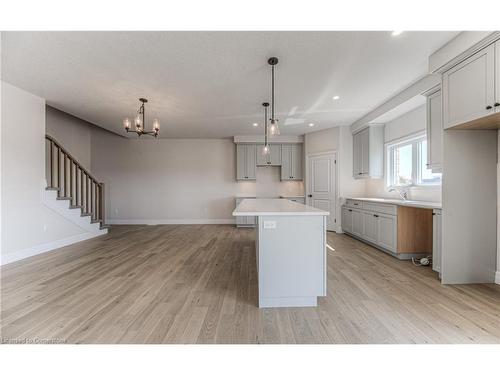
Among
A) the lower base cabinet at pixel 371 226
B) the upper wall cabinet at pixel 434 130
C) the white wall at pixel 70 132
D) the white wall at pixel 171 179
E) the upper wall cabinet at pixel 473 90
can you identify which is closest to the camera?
the upper wall cabinet at pixel 473 90

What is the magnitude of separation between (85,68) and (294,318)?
12.3 ft

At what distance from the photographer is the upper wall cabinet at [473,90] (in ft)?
6.48

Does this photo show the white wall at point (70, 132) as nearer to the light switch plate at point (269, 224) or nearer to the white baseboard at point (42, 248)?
the white baseboard at point (42, 248)

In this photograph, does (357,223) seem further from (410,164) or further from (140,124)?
(140,124)

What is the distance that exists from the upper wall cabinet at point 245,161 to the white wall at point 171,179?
1.29 ft

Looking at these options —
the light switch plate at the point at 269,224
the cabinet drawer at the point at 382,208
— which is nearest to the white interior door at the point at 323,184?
the cabinet drawer at the point at 382,208

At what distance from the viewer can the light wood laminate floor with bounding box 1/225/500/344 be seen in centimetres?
162

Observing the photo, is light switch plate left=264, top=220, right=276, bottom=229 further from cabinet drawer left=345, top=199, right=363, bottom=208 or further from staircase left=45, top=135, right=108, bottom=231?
staircase left=45, top=135, right=108, bottom=231

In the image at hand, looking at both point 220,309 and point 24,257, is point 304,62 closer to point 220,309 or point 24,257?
point 220,309

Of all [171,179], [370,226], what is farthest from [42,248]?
[370,226]

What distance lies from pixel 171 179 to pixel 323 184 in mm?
4572

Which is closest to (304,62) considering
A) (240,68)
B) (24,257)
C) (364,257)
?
(240,68)

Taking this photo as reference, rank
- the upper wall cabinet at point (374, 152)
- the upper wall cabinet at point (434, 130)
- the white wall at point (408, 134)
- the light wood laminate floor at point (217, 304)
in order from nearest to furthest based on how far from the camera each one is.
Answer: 1. the light wood laminate floor at point (217, 304)
2. the upper wall cabinet at point (434, 130)
3. the white wall at point (408, 134)
4. the upper wall cabinet at point (374, 152)

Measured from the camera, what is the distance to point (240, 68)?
2770 mm
